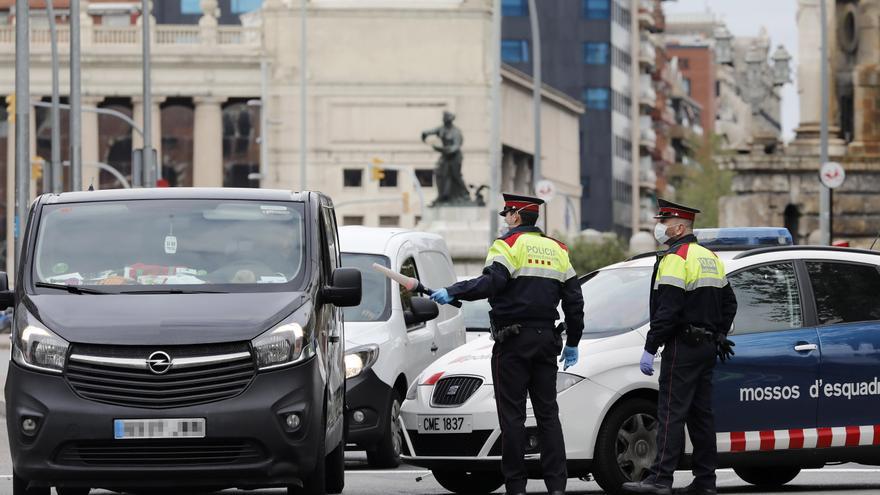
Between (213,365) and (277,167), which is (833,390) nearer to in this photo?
(213,365)

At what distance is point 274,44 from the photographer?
11544 centimetres

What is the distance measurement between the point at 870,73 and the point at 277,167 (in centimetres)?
6349

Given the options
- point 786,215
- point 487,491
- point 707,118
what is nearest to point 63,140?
point 786,215

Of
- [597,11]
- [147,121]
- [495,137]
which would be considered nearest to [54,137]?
[147,121]

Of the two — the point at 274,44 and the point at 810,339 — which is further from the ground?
the point at 274,44

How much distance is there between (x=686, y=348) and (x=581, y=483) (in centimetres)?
276

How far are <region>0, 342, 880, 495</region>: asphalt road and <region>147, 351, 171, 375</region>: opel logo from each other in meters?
2.06

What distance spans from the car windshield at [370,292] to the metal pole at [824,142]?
3330cm

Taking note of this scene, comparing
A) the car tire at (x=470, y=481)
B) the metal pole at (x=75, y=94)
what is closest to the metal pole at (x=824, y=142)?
the metal pole at (x=75, y=94)

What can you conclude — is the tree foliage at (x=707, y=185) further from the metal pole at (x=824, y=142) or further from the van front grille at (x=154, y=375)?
the van front grille at (x=154, y=375)

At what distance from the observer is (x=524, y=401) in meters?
13.0

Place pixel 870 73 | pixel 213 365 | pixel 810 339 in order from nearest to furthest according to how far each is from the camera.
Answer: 1. pixel 213 365
2. pixel 810 339
3. pixel 870 73

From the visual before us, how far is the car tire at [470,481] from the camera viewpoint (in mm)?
14633

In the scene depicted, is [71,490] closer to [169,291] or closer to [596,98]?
[169,291]
